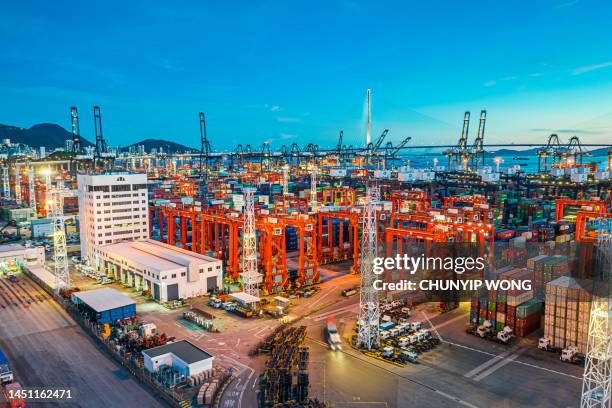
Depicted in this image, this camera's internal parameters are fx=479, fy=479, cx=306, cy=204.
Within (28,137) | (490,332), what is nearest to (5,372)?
(490,332)

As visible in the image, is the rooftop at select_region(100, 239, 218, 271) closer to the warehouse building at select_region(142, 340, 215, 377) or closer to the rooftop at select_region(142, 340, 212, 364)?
the rooftop at select_region(142, 340, 212, 364)

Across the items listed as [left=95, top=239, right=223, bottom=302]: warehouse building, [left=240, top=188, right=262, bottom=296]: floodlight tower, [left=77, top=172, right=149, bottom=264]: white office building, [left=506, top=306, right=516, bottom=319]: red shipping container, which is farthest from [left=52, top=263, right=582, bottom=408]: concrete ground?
[left=77, top=172, right=149, bottom=264]: white office building

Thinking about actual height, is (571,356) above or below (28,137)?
below

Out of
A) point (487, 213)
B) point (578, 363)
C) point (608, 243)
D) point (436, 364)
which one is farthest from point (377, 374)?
point (487, 213)

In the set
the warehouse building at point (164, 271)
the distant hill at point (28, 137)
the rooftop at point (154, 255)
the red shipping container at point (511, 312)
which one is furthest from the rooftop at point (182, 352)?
the distant hill at point (28, 137)

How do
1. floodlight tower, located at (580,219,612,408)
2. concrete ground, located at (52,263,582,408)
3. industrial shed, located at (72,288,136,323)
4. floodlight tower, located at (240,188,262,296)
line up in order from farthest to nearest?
floodlight tower, located at (240,188,262,296) < industrial shed, located at (72,288,136,323) < concrete ground, located at (52,263,582,408) < floodlight tower, located at (580,219,612,408)

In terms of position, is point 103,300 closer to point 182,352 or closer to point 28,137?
point 182,352
